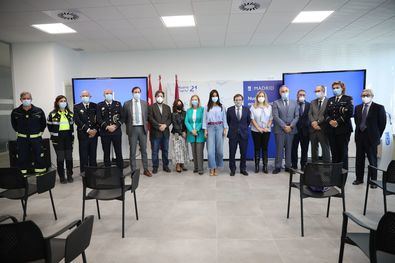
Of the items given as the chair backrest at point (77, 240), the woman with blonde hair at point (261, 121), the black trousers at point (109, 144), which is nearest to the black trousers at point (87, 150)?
the black trousers at point (109, 144)

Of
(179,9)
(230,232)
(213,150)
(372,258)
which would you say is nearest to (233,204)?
(230,232)

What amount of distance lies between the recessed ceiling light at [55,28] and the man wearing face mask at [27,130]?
1.36 metres

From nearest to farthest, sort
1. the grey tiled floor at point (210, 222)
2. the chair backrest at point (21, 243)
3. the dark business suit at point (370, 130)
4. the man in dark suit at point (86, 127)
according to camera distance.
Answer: the chair backrest at point (21, 243) → the grey tiled floor at point (210, 222) → the dark business suit at point (370, 130) → the man in dark suit at point (86, 127)

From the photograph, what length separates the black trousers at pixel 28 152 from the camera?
463cm

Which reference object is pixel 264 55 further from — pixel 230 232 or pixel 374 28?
pixel 230 232

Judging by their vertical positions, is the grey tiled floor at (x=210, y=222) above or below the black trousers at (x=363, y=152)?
below

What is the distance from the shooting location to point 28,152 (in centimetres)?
470

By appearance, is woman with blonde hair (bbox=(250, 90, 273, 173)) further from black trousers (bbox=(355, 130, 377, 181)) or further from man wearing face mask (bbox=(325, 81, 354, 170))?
black trousers (bbox=(355, 130, 377, 181))

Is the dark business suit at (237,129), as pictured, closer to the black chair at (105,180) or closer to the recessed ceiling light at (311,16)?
the recessed ceiling light at (311,16)

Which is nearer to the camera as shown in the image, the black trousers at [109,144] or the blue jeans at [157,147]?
the black trousers at [109,144]

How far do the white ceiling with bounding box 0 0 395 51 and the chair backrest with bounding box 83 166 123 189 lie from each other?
8.41 feet

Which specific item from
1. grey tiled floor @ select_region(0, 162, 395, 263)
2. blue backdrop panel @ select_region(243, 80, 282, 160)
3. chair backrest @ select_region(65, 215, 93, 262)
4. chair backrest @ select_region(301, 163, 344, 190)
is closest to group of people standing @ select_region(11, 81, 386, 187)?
grey tiled floor @ select_region(0, 162, 395, 263)

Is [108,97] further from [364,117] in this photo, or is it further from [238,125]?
[364,117]

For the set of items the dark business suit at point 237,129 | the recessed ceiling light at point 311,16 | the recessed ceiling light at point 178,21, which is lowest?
the dark business suit at point 237,129
